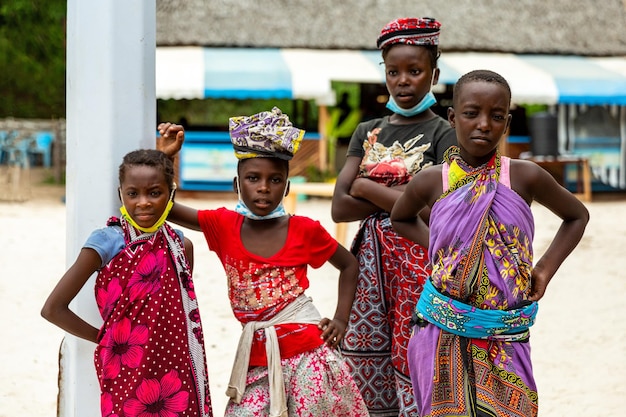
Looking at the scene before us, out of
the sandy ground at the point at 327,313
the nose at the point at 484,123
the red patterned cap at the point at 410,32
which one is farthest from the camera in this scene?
the sandy ground at the point at 327,313

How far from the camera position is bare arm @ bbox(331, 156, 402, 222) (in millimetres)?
3256

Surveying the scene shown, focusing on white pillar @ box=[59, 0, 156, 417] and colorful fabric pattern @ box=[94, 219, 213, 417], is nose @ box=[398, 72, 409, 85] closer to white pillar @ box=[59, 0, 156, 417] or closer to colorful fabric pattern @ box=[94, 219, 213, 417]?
white pillar @ box=[59, 0, 156, 417]

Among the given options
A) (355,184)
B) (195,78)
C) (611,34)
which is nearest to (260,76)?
(195,78)

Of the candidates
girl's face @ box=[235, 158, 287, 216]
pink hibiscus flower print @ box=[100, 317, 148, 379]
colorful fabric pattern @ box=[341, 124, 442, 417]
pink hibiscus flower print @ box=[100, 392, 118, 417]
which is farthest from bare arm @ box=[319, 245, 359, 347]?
pink hibiscus flower print @ box=[100, 392, 118, 417]

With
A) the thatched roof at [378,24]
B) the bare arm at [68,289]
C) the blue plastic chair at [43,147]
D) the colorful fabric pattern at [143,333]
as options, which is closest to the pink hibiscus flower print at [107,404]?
the colorful fabric pattern at [143,333]

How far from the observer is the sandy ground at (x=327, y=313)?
16.7ft

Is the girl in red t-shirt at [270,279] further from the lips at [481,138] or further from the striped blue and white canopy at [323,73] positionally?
the striped blue and white canopy at [323,73]

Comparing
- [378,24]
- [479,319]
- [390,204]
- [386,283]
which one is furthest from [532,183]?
[378,24]

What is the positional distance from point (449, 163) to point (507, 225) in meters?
0.30

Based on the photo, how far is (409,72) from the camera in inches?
129

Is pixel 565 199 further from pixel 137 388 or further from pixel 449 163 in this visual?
pixel 137 388

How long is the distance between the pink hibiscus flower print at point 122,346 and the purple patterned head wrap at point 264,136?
2.31 feet

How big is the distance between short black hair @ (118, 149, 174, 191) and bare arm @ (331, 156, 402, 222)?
2.47 feet

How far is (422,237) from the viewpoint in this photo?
3068 millimetres
